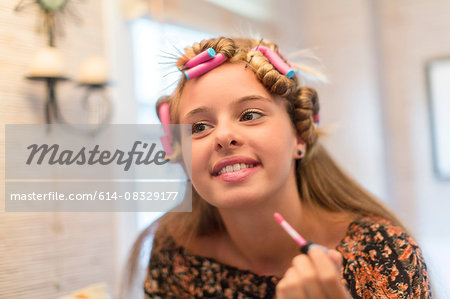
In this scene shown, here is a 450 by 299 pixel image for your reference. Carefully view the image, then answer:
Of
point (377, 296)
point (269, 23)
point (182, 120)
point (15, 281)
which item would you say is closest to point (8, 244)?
point (15, 281)

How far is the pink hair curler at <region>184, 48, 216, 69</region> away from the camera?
0.86 meters

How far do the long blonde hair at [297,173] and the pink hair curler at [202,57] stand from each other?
0.09ft

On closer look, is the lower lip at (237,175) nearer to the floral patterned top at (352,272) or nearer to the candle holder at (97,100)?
the floral patterned top at (352,272)

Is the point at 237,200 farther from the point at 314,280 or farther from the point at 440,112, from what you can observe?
the point at 440,112

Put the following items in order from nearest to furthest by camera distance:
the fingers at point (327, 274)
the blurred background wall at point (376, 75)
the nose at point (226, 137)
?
1. the fingers at point (327, 274)
2. the nose at point (226, 137)
3. the blurred background wall at point (376, 75)

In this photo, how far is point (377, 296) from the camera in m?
0.84

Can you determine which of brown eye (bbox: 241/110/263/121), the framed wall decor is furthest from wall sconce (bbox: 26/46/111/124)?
the framed wall decor

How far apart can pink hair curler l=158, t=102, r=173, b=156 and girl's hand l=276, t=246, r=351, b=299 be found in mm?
471

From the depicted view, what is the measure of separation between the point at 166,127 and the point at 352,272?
542 mm

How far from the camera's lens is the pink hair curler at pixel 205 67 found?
87cm

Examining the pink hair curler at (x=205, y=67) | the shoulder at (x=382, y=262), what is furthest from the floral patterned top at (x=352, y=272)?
the pink hair curler at (x=205, y=67)

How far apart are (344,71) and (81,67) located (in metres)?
1.73

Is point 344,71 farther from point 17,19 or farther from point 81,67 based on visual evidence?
point 17,19

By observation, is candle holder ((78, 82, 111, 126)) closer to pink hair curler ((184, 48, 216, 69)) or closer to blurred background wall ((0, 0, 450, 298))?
pink hair curler ((184, 48, 216, 69))
